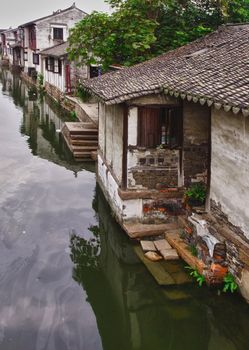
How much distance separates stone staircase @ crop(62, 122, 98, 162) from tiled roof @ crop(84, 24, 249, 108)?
4.73 metres

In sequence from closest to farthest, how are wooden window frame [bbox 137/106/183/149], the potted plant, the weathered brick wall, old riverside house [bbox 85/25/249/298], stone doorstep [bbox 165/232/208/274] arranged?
1. old riverside house [bbox 85/25/249/298]
2. stone doorstep [bbox 165/232/208/274]
3. the potted plant
4. wooden window frame [bbox 137/106/183/149]
5. the weathered brick wall

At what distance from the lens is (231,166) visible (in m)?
8.17

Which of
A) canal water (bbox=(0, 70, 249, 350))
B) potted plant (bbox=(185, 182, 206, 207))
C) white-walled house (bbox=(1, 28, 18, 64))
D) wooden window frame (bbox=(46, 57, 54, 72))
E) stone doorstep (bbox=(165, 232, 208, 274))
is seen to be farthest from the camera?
white-walled house (bbox=(1, 28, 18, 64))

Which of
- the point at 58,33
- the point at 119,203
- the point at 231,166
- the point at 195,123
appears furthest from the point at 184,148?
the point at 58,33

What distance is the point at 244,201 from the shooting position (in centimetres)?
773

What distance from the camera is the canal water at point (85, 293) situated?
23.5 feet

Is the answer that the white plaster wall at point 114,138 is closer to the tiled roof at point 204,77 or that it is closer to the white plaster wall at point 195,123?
the tiled roof at point 204,77

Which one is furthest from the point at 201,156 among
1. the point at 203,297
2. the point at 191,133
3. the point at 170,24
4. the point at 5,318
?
the point at 170,24

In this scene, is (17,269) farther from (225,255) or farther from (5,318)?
(225,255)

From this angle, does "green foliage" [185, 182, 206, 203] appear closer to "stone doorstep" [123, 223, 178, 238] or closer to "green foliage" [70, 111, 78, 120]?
"stone doorstep" [123, 223, 178, 238]

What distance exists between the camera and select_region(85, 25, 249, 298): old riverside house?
8.00 metres

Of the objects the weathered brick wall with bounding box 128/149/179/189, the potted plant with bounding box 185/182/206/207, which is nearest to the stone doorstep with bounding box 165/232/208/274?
the potted plant with bounding box 185/182/206/207

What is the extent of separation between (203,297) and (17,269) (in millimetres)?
4104

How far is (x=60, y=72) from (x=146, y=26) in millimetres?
16429
